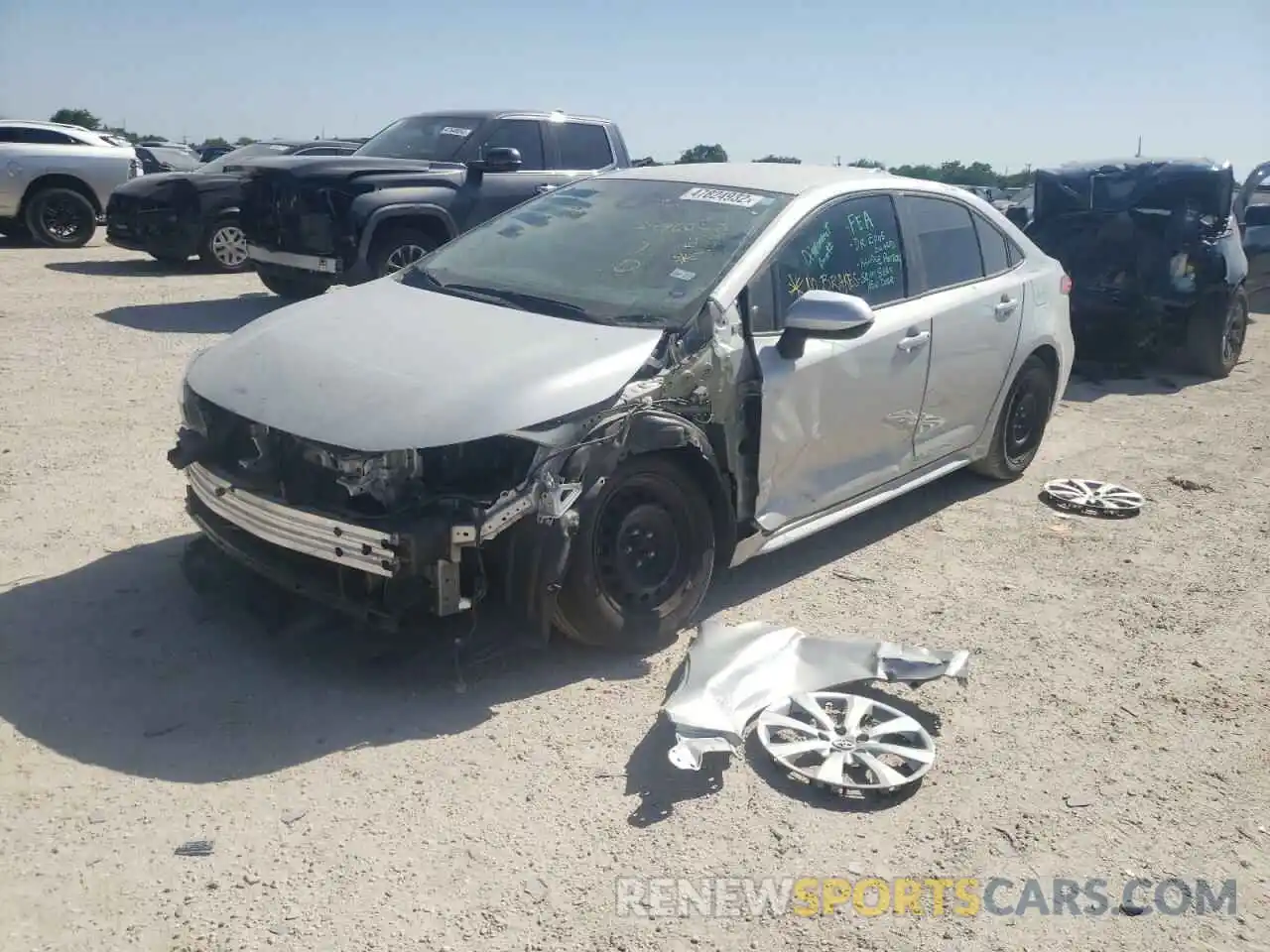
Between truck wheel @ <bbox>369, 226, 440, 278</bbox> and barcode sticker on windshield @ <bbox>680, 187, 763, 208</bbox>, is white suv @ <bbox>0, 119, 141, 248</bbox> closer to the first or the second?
truck wheel @ <bbox>369, 226, 440, 278</bbox>

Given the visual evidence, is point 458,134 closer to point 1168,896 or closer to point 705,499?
point 705,499

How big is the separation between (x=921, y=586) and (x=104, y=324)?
25.5 feet

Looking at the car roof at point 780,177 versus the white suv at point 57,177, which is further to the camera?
the white suv at point 57,177

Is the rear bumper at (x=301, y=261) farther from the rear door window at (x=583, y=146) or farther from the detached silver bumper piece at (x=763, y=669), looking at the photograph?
the detached silver bumper piece at (x=763, y=669)

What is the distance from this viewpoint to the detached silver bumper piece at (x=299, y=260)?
388 inches

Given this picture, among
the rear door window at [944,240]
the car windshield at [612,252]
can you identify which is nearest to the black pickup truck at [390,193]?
the car windshield at [612,252]

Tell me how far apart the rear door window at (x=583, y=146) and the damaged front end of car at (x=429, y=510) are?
8.07 metres

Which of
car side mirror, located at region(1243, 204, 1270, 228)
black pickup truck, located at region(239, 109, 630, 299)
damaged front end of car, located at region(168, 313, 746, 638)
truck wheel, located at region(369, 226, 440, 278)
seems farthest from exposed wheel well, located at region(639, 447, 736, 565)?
car side mirror, located at region(1243, 204, 1270, 228)

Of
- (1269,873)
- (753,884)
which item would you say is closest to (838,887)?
(753,884)

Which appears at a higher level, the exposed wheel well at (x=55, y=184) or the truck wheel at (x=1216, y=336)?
the exposed wheel well at (x=55, y=184)

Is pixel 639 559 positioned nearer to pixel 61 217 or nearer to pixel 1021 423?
pixel 1021 423

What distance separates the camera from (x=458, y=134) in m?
11.1

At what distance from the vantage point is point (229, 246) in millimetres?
12742

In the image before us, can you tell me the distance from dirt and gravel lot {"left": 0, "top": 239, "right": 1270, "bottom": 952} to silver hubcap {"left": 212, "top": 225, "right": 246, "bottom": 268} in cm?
737
